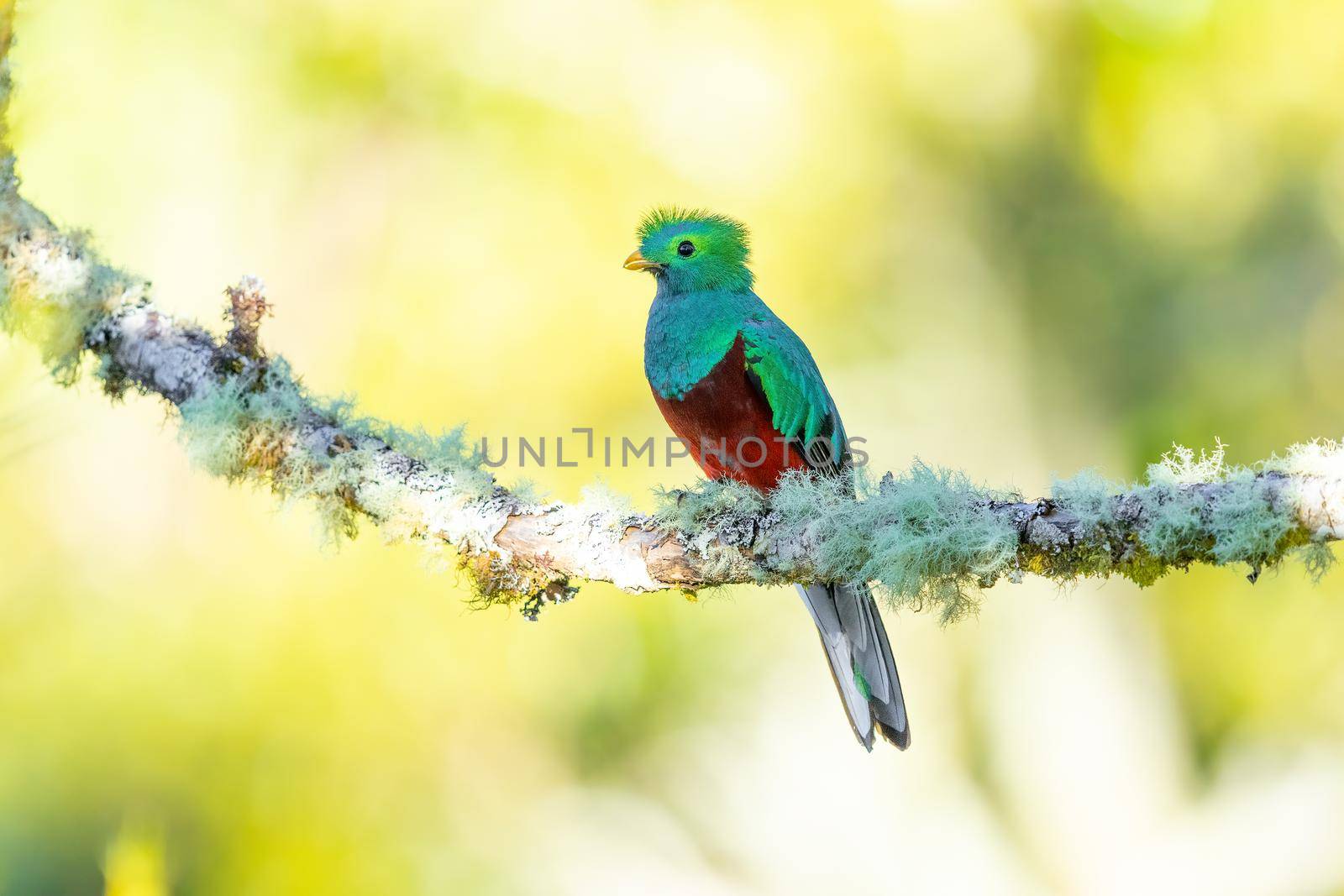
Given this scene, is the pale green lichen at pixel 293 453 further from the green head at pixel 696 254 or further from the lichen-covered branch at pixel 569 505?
the green head at pixel 696 254

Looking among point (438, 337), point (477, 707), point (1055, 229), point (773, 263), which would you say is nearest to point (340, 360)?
point (438, 337)

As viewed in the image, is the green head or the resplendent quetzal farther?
the green head

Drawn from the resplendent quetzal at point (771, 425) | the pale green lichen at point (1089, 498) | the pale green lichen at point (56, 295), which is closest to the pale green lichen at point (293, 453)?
the pale green lichen at point (56, 295)

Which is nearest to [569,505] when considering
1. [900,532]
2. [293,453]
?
[293,453]

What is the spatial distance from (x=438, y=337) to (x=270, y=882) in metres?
2.78

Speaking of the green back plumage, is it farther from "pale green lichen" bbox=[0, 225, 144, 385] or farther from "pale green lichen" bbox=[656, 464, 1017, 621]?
"pale green lichen" bbox=[0, 225, 144, 385]

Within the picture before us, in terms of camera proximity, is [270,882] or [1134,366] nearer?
[270,882]

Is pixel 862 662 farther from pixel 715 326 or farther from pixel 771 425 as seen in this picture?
pixel 715 326

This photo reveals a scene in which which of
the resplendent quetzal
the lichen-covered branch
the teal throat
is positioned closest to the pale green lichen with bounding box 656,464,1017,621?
the lichen-covered branch

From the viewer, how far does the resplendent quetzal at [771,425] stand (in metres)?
3.42

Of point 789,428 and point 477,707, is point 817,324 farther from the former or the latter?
point 789,428

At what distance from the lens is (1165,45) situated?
21.8 ft

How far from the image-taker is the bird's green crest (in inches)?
156

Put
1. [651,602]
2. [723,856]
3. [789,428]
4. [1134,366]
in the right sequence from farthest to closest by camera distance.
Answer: [1134,366], [651,602], [723,856], [789,428]
